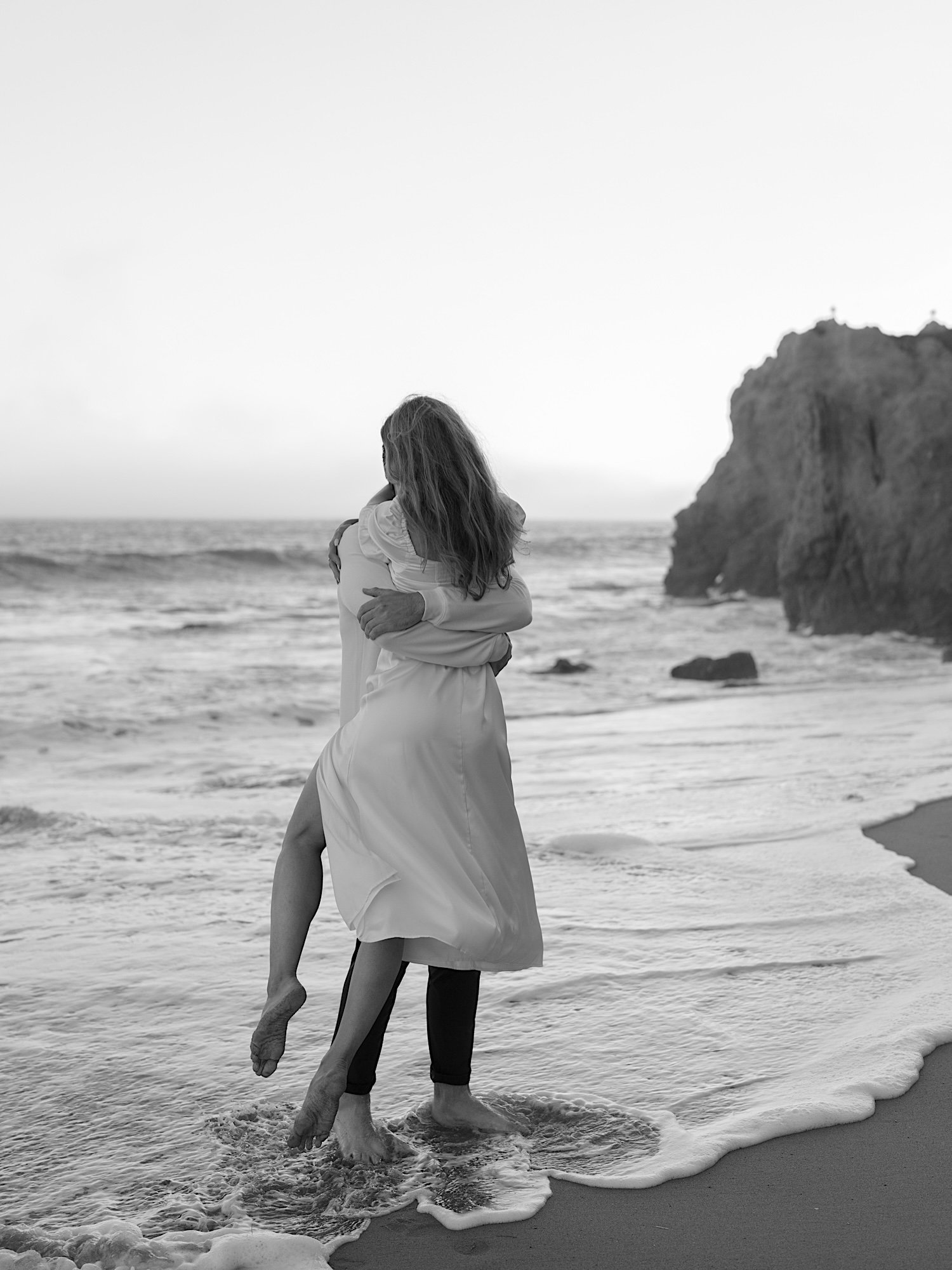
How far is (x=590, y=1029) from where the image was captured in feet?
10.8

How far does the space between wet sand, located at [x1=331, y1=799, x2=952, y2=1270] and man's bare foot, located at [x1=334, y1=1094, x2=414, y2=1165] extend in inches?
9.0

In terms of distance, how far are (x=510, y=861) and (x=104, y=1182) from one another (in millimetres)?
1113

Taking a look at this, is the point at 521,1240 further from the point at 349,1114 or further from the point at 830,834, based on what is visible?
the point at 830,834

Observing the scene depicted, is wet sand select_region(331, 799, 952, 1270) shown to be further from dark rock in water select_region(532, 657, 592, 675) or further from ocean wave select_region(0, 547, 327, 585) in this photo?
ocean wave select_region(0, 547, 327, 585)

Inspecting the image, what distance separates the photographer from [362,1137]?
258 cm

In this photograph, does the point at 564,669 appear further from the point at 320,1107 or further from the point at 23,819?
the point at 320,1107

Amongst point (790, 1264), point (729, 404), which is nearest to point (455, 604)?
point (790, 1264)

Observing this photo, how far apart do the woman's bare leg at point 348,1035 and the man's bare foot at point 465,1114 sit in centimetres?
37

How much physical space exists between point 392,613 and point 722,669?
477 inches

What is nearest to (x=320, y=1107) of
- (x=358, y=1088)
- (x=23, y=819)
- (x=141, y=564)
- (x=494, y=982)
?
(x=358, y=1088)

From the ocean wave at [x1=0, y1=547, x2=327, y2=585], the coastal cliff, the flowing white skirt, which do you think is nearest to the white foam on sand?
the flowing white skirt

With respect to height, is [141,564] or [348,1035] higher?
[348,1035]

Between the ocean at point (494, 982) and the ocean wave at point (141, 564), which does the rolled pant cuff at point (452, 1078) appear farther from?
the ocean wave at point (141, 564)

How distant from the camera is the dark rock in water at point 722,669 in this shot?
46.2ft
